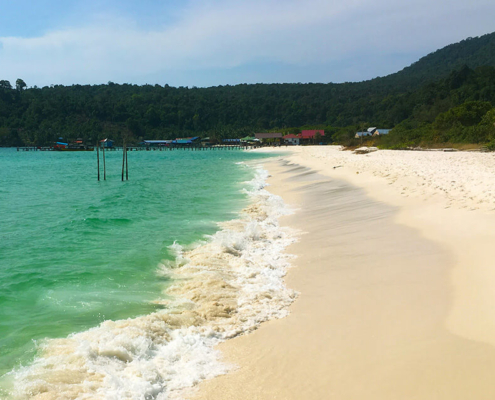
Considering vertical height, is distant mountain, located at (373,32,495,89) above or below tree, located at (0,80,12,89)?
above

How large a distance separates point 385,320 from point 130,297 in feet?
14.9

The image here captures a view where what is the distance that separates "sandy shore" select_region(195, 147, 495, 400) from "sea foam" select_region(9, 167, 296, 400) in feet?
1.04

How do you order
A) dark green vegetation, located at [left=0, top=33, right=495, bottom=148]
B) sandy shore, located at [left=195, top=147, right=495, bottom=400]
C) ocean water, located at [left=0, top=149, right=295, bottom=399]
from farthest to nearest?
dark green vegetation, located at [left=0, top=33, right=495, bottom=148] < ocean water, located at [left=0, top=149, right=295, bottom=399] < sandy shore, located at [left=195, top=147, right=495, bottom=400]

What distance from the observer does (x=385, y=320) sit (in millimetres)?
5473

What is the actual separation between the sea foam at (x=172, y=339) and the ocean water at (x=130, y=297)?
2 centimetres

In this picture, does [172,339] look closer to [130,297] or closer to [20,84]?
[130,297]

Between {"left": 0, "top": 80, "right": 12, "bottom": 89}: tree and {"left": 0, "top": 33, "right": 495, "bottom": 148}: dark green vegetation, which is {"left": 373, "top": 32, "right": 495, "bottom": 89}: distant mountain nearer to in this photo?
{"left": 0, "top": 33, "right": 495, "bottom": 148}: dark green vegetation

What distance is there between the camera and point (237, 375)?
4.60 metres

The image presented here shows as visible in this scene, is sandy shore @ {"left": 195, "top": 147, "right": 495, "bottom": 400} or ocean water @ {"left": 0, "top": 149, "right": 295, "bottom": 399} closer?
sandy shore @ {"left": 195, "top": 147, "right": 495, "bottom": 400}

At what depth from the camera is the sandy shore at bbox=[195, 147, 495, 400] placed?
4.16 m

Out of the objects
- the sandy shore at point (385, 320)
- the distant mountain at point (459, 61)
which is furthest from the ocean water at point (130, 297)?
the distant mountain at point (459, 61)

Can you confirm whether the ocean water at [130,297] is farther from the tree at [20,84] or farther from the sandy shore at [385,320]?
the tree at [20,84]

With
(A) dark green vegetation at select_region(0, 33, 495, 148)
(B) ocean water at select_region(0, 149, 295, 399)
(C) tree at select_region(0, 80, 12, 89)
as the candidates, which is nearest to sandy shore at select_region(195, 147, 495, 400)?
(B) ocean water at select_region(0, 149, 295, 399)

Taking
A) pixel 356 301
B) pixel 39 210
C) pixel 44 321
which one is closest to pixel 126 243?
pixel 44 321
